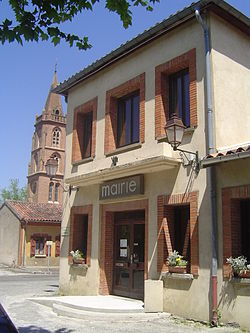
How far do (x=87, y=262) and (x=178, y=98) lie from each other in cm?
589

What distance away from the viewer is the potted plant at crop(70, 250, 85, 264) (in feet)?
43.1

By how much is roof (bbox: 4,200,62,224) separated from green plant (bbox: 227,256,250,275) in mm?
23596

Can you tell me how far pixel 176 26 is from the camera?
34.4 feet

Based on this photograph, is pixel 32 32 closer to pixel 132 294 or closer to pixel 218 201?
pixel 218 201

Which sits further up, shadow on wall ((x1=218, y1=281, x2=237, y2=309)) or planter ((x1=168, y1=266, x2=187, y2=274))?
planter ((x1=168, y1=266, x2=187, y2=274))

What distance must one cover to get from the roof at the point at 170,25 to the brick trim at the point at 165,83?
2.82 feet

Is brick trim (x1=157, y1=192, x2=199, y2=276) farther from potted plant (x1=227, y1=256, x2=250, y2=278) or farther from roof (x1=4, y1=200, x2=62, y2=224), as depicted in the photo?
roof (x1=4, y1=200, x2=62, y2=224)

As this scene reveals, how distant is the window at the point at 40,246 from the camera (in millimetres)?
30438

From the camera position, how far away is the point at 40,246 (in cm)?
3067

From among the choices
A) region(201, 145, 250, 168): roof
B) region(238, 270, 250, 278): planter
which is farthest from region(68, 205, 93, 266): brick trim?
region(238, 270, 250, 278): planter

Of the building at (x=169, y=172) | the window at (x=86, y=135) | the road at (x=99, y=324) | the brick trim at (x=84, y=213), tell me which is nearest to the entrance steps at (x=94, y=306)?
the road at (x=99, y=324)

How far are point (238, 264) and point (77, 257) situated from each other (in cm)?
654

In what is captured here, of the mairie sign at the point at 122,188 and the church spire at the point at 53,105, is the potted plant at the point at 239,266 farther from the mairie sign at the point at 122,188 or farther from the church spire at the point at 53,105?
the church spire at the point at 53,105

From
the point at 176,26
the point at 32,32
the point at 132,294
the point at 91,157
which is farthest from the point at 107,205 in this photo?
the point at 32,32
